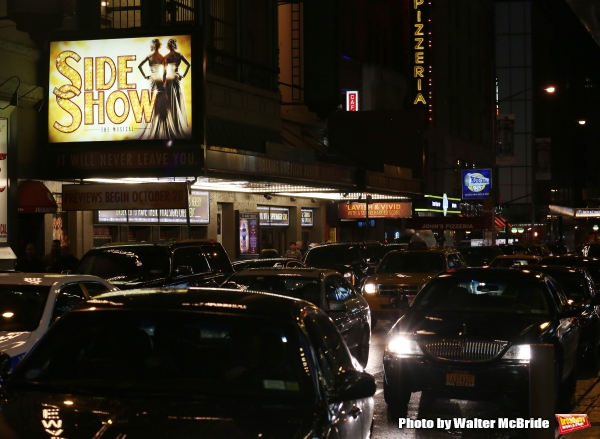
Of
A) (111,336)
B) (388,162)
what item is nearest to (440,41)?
(388,162)

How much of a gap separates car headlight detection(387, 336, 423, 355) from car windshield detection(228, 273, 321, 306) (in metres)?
2.97

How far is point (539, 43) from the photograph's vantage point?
87.4 metres

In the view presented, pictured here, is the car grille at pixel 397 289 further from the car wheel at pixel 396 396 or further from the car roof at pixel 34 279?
the car roof at pixel 34 279

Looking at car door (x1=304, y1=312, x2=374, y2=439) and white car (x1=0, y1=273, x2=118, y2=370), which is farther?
white car (x1=0, y1=273, x2=118, y2=370)

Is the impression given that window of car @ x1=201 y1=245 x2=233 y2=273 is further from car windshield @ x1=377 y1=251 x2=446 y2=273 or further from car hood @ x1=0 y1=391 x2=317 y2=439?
car hood @ x1=0 y1=391 x2=317 y2=439

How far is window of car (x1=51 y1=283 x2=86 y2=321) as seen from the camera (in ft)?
34.5

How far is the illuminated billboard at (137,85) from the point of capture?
2358 centimetres

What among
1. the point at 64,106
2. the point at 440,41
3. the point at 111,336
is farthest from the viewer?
the point at 440,41

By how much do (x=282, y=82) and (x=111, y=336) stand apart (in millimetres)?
31408

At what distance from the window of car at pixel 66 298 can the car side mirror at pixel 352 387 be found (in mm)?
5372

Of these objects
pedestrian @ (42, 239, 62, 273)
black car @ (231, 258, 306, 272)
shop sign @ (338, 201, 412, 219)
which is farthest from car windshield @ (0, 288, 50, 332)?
shop sign @ (338, 201, 412, 219)

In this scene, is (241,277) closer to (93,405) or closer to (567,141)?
(93,405)

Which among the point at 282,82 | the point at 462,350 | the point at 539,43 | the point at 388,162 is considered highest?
the point at 539,43

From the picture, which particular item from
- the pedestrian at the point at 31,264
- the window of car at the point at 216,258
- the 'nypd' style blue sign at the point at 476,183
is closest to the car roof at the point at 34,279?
the window of car at the point at 216,258
